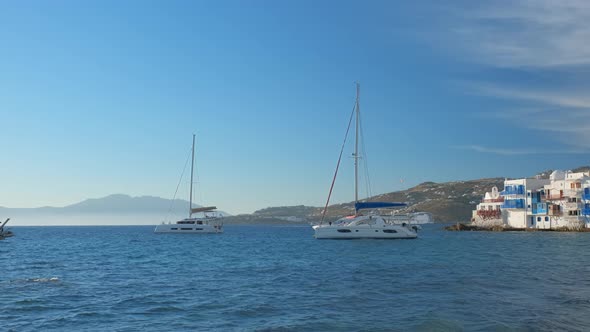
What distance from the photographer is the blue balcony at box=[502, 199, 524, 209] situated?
108 m

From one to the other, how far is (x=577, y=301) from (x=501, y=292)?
3452 millimetres

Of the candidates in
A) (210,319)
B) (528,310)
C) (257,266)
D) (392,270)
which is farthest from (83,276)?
(528,310)

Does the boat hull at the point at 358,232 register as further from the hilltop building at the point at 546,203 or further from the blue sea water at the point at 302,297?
the hilltop building at the point at 546,203

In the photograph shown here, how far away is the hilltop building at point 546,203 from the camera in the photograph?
3762 inches

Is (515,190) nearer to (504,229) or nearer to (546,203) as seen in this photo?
(546,203)

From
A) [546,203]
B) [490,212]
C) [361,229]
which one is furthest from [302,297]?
[490,212]

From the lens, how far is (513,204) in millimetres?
109188

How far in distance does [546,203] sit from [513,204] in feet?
27.0

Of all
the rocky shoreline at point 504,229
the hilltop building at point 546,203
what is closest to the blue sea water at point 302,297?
the rocky shoreline at point 504,229

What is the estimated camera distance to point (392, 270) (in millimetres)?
33719

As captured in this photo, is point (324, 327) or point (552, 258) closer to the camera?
point (324, 327)

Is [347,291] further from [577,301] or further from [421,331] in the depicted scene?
[577,301]

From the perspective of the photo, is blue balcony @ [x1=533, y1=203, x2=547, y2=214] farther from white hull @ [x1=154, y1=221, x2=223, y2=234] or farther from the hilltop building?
white hull @ [x1=154, y1=221, x2=223, y2=234]

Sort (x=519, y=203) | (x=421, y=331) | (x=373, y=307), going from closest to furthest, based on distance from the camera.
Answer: (x=421, y=331)
(x=373, y=307)
(x=519, y=203)
